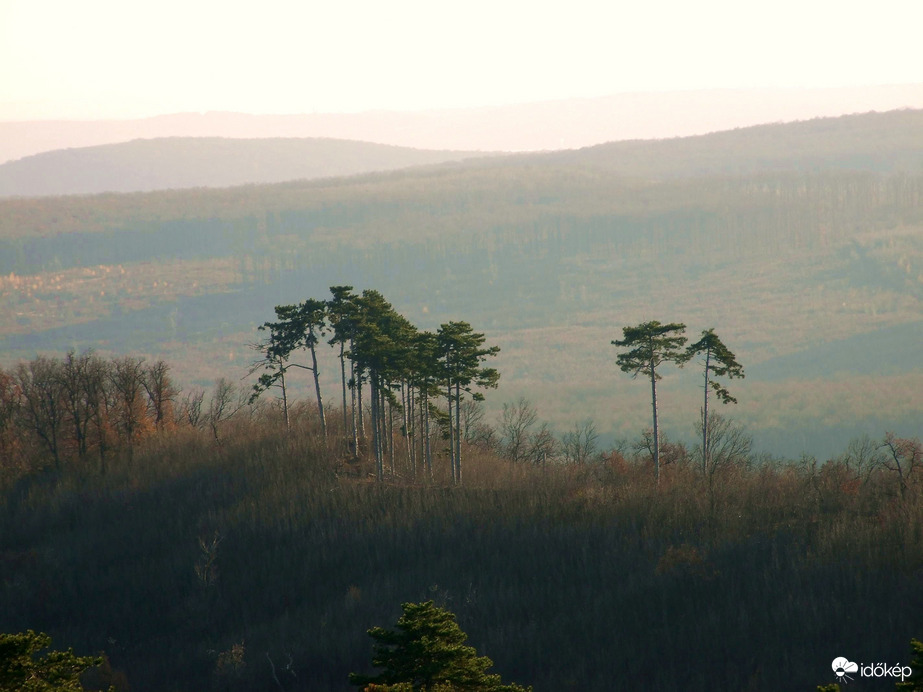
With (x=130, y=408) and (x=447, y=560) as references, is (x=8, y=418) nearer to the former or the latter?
(x=130, y=408)

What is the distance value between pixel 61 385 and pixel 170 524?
1768 centimetres

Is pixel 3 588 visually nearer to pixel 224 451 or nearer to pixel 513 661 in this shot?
pixel 224 451

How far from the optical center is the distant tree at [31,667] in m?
21.5

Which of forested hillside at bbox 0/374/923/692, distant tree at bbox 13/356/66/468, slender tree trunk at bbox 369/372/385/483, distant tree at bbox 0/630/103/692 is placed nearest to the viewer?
distant tree at bbox 0/630/103/692

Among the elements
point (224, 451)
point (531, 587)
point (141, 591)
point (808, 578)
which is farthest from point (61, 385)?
point (808, 578)

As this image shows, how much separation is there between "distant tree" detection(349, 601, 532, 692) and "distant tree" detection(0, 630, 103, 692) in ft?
21.8

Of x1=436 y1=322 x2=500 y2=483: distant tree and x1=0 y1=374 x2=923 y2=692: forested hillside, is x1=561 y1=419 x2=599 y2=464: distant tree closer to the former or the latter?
x1=0 y1=374 x2=923 y2=692: forested hillside

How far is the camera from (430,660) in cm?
2359

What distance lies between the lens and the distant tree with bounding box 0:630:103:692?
21.5 metres

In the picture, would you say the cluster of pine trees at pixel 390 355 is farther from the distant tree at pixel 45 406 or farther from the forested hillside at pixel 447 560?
the distant tree at pixel 45 406

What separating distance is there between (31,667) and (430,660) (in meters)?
8.86

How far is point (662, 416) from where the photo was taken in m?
163

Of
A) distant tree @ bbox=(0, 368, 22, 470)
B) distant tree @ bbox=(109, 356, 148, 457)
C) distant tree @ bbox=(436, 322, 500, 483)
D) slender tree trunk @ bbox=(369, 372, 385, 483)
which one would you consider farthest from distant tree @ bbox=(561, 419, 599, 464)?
distant tree @ bbox=(0, 368, 22, 470)

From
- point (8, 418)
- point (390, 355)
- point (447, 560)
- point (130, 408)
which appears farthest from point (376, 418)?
point (8, 418)
